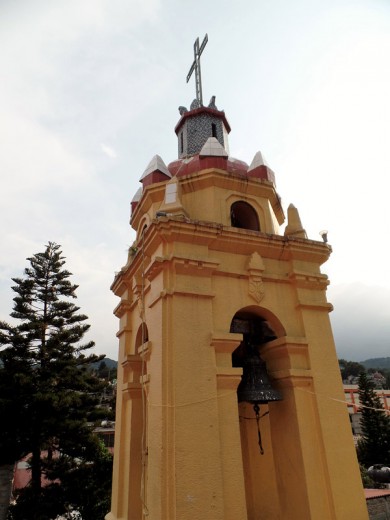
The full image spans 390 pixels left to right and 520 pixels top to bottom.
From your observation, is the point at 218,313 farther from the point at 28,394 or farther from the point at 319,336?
the point at 28,394

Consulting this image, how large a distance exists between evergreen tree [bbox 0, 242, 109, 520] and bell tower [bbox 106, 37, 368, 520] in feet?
31.4

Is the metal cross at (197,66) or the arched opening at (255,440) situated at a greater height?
the metal cross at (197,66)

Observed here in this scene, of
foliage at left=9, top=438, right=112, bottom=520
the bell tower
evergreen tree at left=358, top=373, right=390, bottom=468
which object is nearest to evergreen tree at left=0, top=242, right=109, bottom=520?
foliage at left=9, top=438, right=112, bottom=520

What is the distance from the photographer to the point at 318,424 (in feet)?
15.5

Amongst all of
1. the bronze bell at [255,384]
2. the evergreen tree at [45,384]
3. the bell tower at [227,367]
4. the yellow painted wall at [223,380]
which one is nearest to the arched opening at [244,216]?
the bell tower at [227,367]

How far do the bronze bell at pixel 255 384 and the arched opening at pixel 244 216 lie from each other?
225cm

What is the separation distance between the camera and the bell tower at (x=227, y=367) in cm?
415

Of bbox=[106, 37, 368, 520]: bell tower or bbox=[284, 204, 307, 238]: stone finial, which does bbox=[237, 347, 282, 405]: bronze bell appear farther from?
bbox=[284, 204, 307, 238]: stone finial

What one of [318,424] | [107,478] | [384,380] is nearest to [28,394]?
[107,478]

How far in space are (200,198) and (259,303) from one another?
208 cm

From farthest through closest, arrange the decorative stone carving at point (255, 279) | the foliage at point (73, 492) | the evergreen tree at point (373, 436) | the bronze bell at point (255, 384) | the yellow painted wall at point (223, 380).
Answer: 1. the evergreen tree at point (373, 436)
2. the foliage at point (73, 492)
3. the decorative stone carving at point (255, 279)
4. the bronze bell at point (255, 384)
5. the yellow painted wall at point (223, 380)

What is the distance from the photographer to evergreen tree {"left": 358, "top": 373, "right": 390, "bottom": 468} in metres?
28.2

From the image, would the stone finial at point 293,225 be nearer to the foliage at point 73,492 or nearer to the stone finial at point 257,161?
the stone finial at point 257,161

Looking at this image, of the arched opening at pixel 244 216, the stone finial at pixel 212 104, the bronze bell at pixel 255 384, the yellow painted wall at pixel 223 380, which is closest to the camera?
the yellow painted wall at pixel 223 380
